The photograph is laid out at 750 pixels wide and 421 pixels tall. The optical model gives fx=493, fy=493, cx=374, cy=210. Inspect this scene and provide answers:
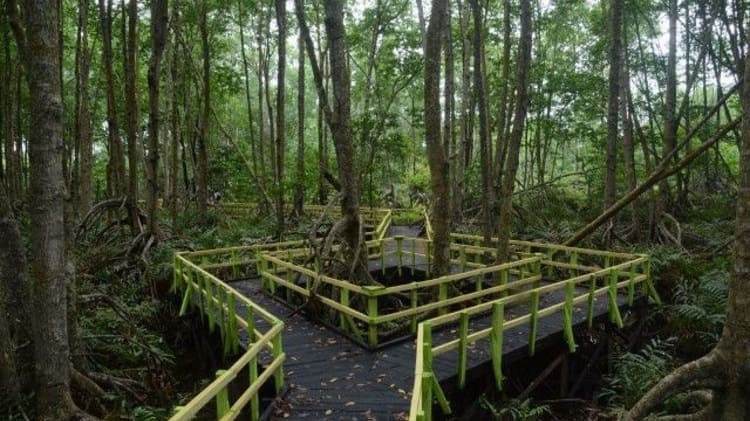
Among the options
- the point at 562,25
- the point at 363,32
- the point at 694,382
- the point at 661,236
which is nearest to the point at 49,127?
the point at 694,382

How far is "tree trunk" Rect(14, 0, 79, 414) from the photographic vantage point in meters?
4.77

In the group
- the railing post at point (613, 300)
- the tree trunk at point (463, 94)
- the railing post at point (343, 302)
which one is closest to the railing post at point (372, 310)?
the railing post at point (343, 302)

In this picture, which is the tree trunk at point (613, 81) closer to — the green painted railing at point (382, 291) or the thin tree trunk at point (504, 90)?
the green painted railing at point (382, 291)

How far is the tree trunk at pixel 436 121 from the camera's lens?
8.59 m

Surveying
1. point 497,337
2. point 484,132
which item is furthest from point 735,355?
point 484,132

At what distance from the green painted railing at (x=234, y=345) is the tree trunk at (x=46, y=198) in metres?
1.51

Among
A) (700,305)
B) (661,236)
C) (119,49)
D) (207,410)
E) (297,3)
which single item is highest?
(119,49)

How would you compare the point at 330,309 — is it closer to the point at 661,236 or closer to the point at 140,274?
the point at 140,274

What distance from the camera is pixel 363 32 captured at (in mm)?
21141

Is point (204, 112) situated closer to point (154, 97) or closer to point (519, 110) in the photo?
point (154, 97)

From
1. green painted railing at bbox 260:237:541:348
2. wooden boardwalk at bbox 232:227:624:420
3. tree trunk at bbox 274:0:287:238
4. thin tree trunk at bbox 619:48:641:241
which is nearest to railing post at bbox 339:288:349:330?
green painted railing at bbox 260:237:541:348

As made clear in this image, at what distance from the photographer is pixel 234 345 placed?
812cm

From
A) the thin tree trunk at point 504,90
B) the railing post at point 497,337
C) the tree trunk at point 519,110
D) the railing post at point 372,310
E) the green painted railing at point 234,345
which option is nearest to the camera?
the green painted railing at point 234,345

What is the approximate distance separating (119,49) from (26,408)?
19066mm
